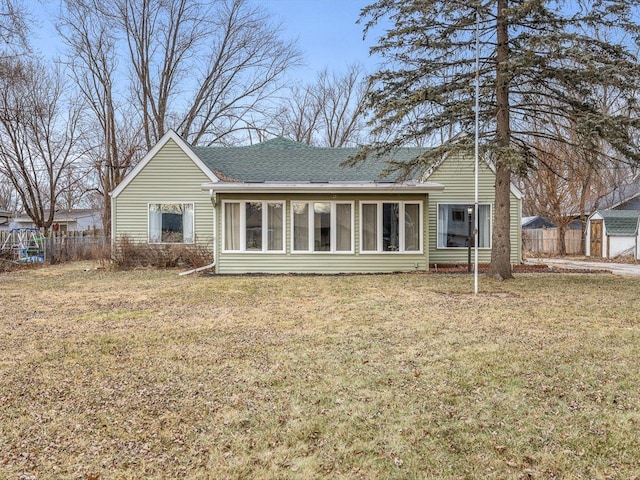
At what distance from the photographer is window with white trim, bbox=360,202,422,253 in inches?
470

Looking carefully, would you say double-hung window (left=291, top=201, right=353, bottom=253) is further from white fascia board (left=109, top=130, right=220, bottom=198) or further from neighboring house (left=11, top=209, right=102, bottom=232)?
neighboring house (left=11, top=209, right=102, bottom=232)

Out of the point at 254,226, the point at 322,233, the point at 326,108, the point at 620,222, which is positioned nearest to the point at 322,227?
the point at 322,233

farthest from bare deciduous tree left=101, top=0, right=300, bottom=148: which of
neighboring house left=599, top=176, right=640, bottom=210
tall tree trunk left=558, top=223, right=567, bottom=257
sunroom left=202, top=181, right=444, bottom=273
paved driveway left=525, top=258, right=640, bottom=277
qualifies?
neighboring house left=599, top=176, right=640, bottom=210

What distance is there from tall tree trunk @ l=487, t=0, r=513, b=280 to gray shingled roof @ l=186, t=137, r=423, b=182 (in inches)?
182

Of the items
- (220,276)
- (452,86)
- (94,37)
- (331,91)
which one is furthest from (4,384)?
(331,91)

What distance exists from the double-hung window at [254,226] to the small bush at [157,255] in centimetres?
223

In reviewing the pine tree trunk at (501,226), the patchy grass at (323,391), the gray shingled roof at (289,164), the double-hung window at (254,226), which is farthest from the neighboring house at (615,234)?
the double-hung window at (254,226)

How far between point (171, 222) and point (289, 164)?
470 cm

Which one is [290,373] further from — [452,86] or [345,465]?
[452,86]

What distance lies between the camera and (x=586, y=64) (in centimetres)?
786

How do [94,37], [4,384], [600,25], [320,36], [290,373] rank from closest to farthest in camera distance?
[4,384]
[290,373]
[600,25]
[320,36]
[94,37]

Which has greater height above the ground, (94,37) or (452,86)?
(94,37)

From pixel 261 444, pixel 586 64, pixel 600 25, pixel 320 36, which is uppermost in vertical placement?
pixel 320 36

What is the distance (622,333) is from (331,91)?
28.4m
